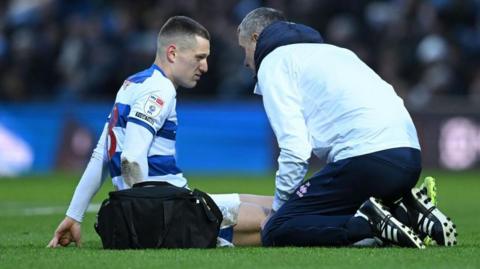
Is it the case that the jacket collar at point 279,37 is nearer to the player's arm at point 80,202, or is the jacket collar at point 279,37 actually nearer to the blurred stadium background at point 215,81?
the player's arm at point 80,202

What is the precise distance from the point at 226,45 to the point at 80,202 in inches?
508

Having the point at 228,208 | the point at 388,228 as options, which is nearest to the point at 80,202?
the point at 228,208

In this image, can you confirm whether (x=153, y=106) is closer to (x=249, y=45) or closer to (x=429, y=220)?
(x=249, y=45)

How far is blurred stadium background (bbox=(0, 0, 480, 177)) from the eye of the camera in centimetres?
1938

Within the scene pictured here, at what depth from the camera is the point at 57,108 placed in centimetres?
1980

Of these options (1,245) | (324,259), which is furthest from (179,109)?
(324,259)

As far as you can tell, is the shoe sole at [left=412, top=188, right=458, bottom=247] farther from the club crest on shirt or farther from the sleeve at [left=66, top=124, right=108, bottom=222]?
the sleeve at [left=66, top=124, right=108, bottom=222]

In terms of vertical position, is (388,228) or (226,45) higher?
(226,45)

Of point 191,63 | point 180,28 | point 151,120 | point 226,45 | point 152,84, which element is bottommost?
point 226,45

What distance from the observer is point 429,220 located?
24.9 ft

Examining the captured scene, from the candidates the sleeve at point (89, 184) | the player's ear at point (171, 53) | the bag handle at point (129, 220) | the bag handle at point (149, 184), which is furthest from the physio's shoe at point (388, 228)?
the sleeve at point (89, 184)

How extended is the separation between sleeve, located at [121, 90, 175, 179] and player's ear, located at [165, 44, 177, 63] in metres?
0.42

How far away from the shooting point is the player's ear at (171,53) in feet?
26.0

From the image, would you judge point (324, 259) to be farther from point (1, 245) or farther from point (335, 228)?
point (1, 245)
